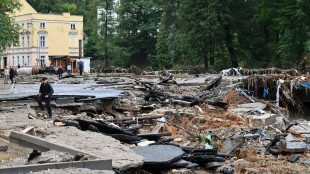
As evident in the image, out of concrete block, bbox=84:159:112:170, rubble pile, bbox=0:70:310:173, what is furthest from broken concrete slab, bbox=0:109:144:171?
concrete block, bbox=84:159:112:170

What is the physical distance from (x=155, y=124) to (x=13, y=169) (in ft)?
22.4

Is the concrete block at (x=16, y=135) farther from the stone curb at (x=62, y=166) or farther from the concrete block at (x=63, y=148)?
the stone curb at (x=62, y=166)

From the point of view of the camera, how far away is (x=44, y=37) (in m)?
68.0

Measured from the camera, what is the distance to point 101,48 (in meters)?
63.2

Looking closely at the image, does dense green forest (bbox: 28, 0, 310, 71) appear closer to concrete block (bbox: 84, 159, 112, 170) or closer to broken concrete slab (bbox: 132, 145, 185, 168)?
broken concrete slab (bbox: 132, 145, 185, 168)

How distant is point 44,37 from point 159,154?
6450 cm

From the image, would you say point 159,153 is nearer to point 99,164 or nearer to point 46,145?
point 99,164

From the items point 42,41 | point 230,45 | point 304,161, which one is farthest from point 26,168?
point 42,41

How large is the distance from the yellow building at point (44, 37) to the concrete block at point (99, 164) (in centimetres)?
6088

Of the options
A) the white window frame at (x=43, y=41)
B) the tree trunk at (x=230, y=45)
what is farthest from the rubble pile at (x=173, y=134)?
the white window frame at (x=43, y=41)

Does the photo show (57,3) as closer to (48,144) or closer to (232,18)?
(232,18)

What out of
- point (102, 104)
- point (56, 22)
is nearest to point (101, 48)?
point (56, 22)

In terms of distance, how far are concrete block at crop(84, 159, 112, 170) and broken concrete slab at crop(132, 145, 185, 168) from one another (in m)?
1.01

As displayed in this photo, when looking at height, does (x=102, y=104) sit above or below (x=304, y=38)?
below
